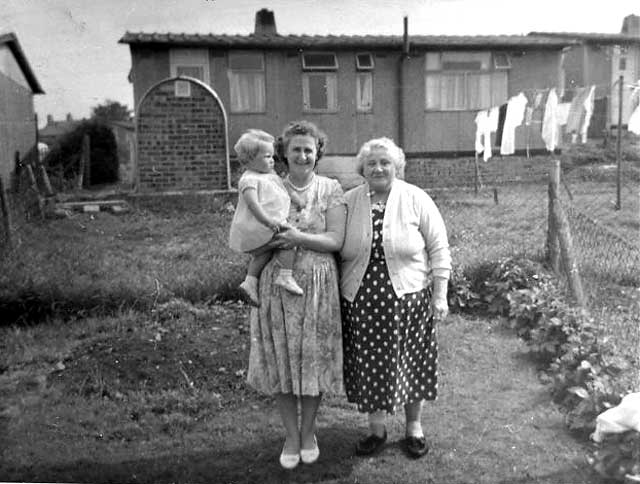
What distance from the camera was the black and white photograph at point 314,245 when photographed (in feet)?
10.7

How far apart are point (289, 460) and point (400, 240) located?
135cm

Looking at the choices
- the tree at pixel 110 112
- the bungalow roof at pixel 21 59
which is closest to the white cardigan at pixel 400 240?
the tree at pixel 110 112

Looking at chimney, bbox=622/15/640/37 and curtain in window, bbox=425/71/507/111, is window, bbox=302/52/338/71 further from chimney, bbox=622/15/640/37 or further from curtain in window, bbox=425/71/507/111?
chimney, bbox=622/15/640/37

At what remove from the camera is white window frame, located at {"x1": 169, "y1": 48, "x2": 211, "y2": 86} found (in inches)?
171

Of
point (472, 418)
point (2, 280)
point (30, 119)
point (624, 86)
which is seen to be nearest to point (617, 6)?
point (624, 86)

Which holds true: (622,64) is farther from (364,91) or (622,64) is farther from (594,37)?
(364,91)

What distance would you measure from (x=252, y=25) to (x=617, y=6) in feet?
7.29

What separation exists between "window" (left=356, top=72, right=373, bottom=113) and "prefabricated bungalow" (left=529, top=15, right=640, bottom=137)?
1132 mm

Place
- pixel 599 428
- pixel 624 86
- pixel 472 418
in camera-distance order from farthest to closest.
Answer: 1. pixel 624 86
2. pixel 472 418
3. pixel 599 428

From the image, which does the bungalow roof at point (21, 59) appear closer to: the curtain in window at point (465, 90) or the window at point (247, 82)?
the window at point (247, 82)

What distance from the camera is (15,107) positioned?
14.3 feet

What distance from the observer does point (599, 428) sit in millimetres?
3125

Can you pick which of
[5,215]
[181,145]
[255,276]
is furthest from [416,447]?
[5,215]

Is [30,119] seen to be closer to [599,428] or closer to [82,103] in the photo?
A: [82,103]
